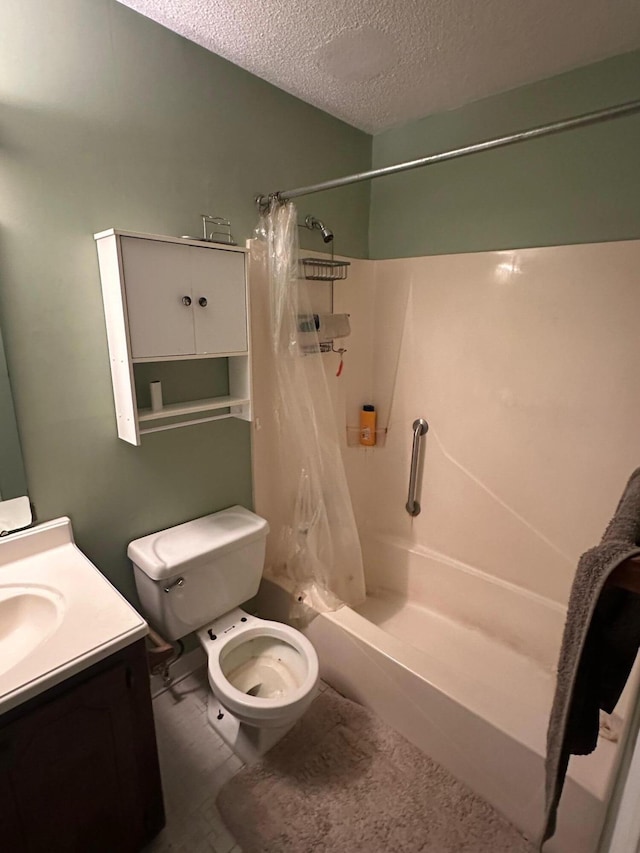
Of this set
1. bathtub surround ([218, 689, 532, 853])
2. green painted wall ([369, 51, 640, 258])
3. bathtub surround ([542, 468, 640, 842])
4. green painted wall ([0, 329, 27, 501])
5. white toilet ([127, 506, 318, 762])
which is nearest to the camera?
bathtub surround ([542, 468, 640, 842])

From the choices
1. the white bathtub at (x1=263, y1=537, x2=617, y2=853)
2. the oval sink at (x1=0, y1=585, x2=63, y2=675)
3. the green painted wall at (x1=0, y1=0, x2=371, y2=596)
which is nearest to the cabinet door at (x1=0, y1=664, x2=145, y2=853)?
the oval sink at (x1=0, y1=585, x2=63, y2=675)

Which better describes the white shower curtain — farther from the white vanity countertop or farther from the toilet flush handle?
the white vanity countertop

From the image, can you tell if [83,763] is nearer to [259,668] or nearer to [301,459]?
[259,668]

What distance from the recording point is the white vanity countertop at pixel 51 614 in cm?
89

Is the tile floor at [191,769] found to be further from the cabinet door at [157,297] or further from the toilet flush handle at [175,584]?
the cabinet door at [157,297]

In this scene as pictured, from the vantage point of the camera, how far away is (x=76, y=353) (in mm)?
1305

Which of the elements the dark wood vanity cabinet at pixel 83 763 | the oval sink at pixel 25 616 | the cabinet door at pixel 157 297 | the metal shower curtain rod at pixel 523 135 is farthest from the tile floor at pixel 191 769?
the metal shower curtain rod at pixel 523 135

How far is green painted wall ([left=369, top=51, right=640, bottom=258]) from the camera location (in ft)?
4.91

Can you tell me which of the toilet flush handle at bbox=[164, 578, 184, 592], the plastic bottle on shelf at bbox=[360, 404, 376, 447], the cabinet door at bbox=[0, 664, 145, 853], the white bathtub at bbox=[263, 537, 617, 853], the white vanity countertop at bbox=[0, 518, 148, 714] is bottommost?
the white bathtub at bbox=[263, 537, 617, 853]

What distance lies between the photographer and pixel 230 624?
1641 millimetres

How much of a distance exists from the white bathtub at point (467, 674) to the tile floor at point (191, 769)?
1.13 feet

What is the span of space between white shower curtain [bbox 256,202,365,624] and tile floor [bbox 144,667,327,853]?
1.50ft

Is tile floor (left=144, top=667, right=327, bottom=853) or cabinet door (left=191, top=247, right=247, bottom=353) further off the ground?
cabinet door (left=191, top=247, right=247, bottom=353)

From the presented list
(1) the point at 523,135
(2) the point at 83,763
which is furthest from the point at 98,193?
(2) the point at 83,763
